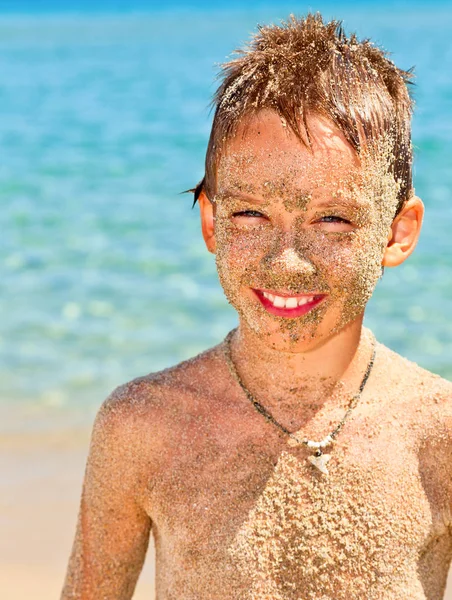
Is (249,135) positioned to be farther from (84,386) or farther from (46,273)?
(46,273)

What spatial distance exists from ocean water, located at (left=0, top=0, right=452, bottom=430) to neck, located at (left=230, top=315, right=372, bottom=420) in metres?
0.66

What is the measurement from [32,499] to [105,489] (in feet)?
5.92

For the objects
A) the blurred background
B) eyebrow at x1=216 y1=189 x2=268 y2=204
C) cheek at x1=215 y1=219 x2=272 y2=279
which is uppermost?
the blurred background

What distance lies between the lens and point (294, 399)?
2.34 m

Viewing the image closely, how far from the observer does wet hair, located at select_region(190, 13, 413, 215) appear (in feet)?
7.07

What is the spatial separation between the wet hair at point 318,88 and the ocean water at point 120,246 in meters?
0.16

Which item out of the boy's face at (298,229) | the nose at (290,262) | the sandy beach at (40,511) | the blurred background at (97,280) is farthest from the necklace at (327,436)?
the sandy beach at (40,511)

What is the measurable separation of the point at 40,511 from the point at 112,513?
1707 millimetres

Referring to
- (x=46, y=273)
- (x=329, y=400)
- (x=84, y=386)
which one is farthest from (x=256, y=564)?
(x=46, y=273)

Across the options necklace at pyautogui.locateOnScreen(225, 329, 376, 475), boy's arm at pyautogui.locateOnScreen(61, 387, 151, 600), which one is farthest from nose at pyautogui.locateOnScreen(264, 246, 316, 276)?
boy's arm at pyautogui.locateOnScreen(61, 387, 151, 600)

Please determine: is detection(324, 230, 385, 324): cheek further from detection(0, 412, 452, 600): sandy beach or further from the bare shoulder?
detection(0, 412, 452, 600): sandy beach

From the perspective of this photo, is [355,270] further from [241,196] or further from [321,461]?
[321,461]

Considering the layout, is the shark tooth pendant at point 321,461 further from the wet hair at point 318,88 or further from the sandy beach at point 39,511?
the sandy beach at point 39,511

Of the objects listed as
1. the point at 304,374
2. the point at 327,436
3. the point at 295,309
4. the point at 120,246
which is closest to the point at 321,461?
the point at 327,436
